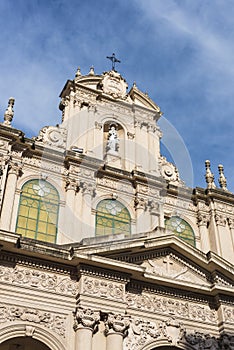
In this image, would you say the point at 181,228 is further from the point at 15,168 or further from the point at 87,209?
the point at 15,168

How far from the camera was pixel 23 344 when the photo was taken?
13734mm

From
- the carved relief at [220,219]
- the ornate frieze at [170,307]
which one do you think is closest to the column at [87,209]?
the ornate frieze at [170,307]

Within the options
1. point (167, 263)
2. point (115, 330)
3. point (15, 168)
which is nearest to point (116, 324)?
point (115, 330)

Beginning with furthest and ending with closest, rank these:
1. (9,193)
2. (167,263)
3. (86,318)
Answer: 1. (9,193)
2. (167,263)
3. (86,318)

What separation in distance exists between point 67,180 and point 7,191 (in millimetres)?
2549

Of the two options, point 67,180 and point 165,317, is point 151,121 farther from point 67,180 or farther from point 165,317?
point 165,317

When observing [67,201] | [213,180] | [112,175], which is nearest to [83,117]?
[112,175]

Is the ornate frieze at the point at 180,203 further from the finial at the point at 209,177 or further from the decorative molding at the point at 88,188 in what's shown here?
the decorative molding at the point at 88,188

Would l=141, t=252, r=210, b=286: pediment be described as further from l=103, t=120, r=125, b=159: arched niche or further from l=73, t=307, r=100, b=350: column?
l=103, t=120, r=125, b=159: arched niche

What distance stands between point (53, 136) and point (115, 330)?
922 centimetres

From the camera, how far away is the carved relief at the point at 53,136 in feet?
63.5

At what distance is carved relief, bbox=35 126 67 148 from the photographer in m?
19.4

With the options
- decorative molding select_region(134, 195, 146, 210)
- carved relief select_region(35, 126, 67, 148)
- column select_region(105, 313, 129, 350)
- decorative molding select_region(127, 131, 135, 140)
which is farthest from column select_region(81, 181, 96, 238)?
decorative molding select_region(127, 131, 135, 140)

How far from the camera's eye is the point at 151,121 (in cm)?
2291
